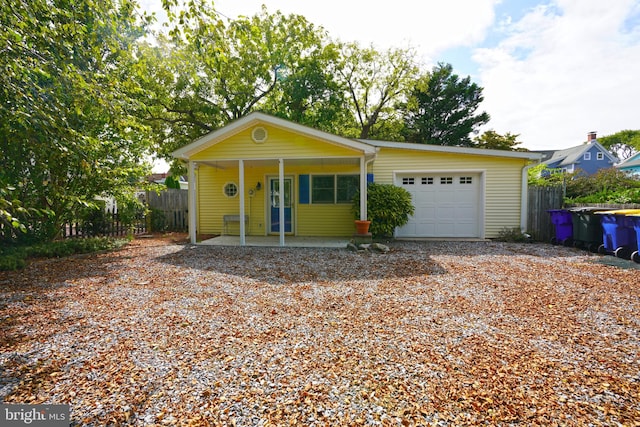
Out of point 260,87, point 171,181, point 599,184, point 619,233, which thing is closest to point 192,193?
point 171,181

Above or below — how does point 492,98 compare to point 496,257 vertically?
above

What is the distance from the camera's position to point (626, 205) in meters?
8.10

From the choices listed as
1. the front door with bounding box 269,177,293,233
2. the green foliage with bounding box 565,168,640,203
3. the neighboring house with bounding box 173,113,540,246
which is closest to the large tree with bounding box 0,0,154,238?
the neighboring house with bounding box 173,113,540,246

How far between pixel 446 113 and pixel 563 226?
54.9ft

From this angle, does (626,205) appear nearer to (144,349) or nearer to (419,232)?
(419,232)

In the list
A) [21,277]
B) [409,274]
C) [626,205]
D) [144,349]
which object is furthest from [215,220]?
[626,205]

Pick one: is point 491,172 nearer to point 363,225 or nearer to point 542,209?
point 542,209

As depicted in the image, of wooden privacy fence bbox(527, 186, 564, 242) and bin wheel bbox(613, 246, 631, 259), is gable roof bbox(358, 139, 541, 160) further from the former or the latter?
bin wheel bbox(613, 246, 631, 259)

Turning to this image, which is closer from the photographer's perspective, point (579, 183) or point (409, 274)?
point (409, 274)

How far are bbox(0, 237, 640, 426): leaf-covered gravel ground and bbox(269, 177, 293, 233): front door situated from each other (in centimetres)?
505

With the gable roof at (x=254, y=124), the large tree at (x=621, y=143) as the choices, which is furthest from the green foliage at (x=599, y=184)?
the large tree at (x=621, y=143)

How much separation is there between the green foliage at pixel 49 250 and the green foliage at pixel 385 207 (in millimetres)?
6698

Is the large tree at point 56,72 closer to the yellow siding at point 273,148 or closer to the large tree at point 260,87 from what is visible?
the yellow siding at point 273,148

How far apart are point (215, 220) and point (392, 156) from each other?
20.9ft
